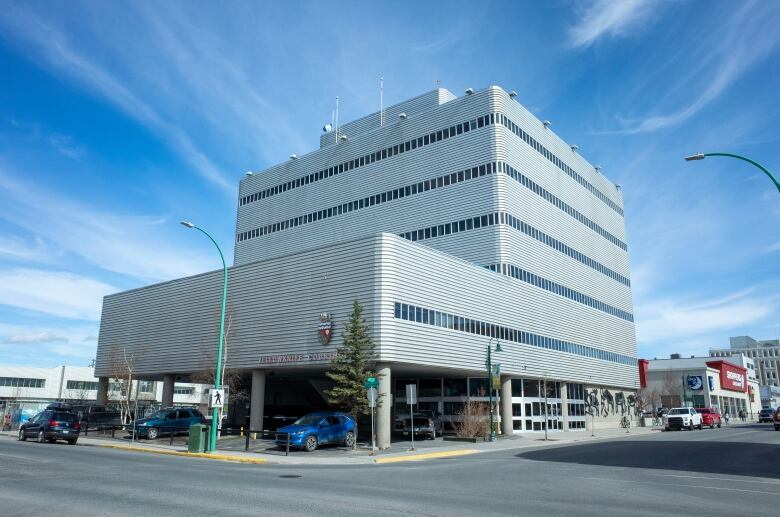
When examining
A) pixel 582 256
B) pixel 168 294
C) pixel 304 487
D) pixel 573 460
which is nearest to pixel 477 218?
pixel 582 256

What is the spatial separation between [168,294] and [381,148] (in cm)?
2334

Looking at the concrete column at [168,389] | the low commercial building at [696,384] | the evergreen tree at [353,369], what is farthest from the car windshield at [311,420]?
the low commercial building at [696,384]

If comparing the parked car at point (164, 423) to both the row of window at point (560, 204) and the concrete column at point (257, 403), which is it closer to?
the concrete column at point (257, 403)

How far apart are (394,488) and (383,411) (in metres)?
16.6

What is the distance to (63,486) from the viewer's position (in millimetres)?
12766

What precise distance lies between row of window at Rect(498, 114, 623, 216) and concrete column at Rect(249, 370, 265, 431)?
27.4 m

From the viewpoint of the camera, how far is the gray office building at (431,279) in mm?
33250

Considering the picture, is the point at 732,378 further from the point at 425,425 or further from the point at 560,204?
the point at 425,425

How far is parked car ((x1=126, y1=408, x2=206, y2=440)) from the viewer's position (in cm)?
3231

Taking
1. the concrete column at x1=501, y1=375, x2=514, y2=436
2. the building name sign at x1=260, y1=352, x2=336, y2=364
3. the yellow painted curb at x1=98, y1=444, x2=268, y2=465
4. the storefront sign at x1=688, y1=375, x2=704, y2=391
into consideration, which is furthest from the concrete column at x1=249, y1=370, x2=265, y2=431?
the storefront sign at x1=688, y1=375, x2=704, y2=391

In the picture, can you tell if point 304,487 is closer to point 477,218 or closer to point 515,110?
point 477,218

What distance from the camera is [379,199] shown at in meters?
53.9

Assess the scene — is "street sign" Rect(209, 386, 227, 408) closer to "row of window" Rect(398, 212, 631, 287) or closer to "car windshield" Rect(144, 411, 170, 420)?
"car windshield" Rect(144, 411, 170, 420)

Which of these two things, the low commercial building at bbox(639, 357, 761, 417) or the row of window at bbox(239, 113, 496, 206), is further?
the low commercial building at bbox(639, 357, 761, 417)
